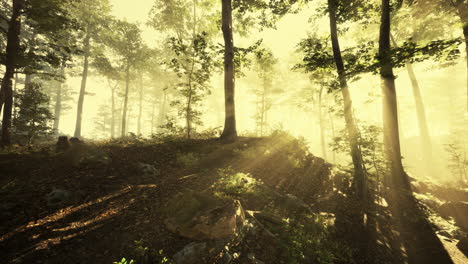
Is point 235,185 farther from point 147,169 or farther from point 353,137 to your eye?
point 353,137

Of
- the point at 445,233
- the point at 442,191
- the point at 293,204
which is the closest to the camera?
the point at 293,204

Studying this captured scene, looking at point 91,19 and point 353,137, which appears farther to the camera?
point 91,19

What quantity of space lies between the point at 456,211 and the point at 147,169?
13202 mm

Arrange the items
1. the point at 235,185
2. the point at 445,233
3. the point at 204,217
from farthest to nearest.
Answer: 1. the point at 235,185
2. the point at 445,233
3. the point at 204,217

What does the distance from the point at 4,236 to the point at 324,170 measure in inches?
465

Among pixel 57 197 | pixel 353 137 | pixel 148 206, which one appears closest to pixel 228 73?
pixel 353 137

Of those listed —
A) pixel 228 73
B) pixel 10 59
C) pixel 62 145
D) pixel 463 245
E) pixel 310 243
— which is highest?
pixel 10 59

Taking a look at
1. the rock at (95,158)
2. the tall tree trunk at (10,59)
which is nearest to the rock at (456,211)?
the rock at (95,158)

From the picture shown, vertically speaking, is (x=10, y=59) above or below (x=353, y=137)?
above

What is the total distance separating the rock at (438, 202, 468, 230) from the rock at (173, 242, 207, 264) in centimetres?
1028

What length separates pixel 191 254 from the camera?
13.8ft

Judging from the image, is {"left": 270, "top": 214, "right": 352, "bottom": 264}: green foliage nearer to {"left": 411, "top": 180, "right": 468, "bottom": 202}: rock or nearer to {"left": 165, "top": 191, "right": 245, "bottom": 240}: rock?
{"left": 165, "top": 191, "right": 245, "bottom": 240}: rock

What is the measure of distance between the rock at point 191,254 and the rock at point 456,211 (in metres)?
10.3

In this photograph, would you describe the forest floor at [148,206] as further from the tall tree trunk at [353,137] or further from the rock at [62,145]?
the tall tree trunk at [353,137]
